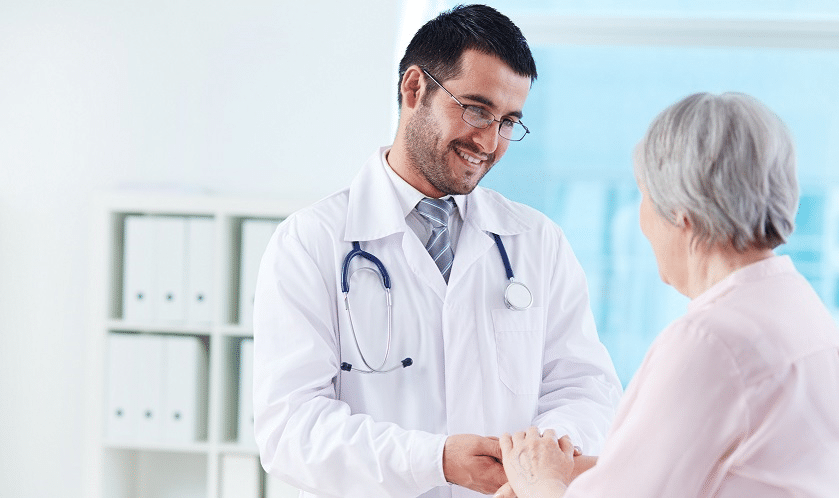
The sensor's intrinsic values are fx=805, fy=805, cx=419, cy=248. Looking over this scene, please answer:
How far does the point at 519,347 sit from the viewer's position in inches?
61.7

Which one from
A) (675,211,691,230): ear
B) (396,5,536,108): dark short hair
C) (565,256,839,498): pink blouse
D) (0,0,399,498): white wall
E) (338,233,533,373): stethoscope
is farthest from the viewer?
(0,0,399,498): white wall

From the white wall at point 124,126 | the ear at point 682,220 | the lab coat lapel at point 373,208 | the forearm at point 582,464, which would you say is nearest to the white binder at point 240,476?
the white wall at point 124,126

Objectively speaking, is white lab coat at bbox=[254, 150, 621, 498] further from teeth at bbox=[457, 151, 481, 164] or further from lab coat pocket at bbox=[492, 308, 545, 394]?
teeth at bbox=[457, 151, 481, 164]

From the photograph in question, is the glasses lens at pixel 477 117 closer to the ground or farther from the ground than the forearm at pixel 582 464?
farther from the ground

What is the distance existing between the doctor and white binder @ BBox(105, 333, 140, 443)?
1.18m

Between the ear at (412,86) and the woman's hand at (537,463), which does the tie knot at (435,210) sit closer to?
the ear at (412,86)

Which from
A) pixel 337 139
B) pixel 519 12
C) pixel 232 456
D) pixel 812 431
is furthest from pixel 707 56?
pixel 812 431

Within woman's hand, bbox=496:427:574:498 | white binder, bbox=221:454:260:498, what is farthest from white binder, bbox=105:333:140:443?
woman's hand, bbox=496:427:574:498

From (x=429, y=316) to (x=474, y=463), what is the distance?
33 cm

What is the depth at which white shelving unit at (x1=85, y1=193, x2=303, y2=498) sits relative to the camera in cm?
255

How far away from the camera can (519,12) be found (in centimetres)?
307

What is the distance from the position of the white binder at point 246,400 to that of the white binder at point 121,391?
1.09ft

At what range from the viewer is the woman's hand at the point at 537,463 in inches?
47.9

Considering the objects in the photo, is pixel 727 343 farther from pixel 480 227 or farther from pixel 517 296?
pixel 480 227
